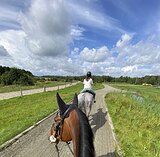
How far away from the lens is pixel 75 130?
138 inches

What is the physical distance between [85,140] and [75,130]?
389 mm

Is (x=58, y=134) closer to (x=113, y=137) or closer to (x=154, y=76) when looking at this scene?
(x=113, y=137)

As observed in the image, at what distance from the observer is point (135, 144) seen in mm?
8242

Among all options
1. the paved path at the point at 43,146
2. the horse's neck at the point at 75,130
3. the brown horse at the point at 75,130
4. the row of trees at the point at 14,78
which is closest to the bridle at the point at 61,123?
the brown horse at the point at 75,130

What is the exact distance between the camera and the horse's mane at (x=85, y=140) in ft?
9.61

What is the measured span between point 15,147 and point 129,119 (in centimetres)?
730

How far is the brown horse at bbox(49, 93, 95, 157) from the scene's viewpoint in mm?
3035

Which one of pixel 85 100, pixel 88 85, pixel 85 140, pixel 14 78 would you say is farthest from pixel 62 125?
pixel 14 78

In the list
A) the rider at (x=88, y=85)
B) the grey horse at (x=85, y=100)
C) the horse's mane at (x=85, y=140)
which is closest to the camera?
the horse's mane at (x=85, y=140)

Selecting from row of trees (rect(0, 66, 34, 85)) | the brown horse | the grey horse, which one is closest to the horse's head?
the brown horse

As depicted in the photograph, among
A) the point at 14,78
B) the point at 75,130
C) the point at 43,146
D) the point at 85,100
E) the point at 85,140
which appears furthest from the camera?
the point at 14,78

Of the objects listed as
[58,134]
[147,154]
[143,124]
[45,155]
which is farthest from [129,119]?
[58,134]

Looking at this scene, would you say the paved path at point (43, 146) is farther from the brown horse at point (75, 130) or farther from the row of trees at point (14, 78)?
the row of trees at point (14, 78)

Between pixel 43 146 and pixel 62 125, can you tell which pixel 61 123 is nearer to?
pixel 62 125
